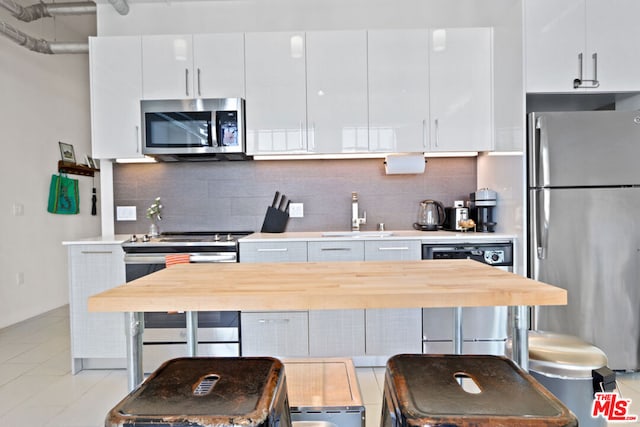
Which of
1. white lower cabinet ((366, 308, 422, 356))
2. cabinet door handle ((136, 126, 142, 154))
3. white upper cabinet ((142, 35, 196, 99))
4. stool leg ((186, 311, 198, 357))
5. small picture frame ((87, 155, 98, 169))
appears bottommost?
white lower cabinet ((366, 308, 422, 356))

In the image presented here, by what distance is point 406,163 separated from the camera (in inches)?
123

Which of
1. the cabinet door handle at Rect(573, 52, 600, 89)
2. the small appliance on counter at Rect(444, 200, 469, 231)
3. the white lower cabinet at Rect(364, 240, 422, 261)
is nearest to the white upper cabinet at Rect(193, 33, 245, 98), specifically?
the white lower cabinet at Rect(364, 240, 422, 261)

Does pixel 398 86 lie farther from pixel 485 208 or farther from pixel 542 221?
pixel 542 221

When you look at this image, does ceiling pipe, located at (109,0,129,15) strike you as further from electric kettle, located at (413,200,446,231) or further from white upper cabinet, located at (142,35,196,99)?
electric kettle, located at (413,200,446,231)

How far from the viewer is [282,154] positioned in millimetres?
2994

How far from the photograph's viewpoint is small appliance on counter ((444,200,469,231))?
300cm

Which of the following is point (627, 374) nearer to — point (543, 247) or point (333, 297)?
point (543, 247)

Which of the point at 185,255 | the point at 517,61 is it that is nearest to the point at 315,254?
the point at 185,255

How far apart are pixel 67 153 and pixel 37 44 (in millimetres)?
1287

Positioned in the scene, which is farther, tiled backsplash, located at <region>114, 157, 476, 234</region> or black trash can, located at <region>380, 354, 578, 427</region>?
tiled backsplash, located at <region>114, 157, 476, 234</region>

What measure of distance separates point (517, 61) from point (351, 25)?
1.32 meters

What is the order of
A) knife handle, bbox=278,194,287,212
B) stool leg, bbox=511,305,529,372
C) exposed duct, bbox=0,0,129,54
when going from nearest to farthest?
stool leg, bbox=511,305,529,372
knife handle, bbox=278,194,287,212
exposed duct, bbox=0,0,129,54

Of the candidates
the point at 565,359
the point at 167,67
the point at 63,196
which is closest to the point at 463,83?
the point at 565,359

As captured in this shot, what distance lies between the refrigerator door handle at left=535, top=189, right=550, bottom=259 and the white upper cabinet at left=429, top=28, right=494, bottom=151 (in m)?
0.60
